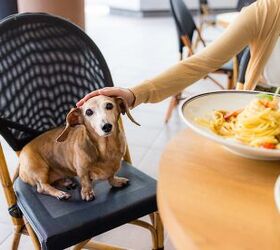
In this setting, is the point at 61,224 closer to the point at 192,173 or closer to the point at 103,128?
the point at 103,128

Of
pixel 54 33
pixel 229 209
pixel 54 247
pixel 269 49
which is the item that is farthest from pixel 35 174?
pixel 269 49

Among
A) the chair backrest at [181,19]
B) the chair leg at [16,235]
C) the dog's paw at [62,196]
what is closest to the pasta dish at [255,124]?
the dog's paw at [62,196]

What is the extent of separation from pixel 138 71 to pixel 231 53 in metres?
3.00

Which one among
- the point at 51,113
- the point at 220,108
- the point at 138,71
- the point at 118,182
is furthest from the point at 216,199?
the point at 138,71

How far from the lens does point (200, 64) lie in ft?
3.81

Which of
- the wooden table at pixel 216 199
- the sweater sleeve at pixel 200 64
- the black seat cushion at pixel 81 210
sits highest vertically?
the sweater sleeve at pixel 200 64

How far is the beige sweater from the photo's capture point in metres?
1.10

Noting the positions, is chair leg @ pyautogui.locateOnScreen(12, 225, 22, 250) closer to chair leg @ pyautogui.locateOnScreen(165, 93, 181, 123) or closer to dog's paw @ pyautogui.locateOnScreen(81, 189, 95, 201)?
dog's paw @ pyautogui.locateOnScreen(81, 189, 95, 201)

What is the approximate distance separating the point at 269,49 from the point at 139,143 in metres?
1.43

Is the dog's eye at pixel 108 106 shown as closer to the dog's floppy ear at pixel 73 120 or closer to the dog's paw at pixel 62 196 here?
the dog's floppy ear at pixel 73 120

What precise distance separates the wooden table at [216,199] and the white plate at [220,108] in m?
0.04

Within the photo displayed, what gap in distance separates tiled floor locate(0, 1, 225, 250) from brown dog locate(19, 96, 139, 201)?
23.3 inches

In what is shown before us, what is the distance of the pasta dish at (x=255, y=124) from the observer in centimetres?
81

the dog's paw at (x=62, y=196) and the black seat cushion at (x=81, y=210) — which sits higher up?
the dog's paw at (x=62, y=196)
